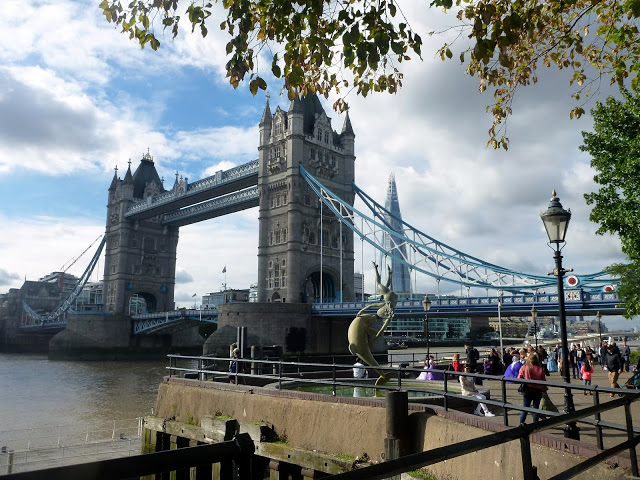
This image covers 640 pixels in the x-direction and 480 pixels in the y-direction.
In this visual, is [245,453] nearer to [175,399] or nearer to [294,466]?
[294,466]

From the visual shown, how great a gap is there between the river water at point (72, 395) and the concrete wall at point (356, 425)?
36.1ft

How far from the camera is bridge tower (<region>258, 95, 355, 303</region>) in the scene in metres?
50.8

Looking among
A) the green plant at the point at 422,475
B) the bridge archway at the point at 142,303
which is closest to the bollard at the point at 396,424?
the green plant at the point at 422,475

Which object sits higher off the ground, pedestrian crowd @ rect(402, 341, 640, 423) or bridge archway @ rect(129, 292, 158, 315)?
bridge archway @ rect(129, 292, 158, 315)

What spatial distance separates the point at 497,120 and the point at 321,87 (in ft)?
7.98

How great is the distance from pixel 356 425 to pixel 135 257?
72067 mm

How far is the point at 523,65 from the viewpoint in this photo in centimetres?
725

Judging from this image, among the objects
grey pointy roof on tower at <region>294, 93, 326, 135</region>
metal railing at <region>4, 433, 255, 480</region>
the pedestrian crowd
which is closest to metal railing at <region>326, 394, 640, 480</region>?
metal railing at <region>4, 433, 255, 480</region>

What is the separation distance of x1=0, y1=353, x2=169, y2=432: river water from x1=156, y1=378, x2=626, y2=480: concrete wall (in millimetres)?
11018

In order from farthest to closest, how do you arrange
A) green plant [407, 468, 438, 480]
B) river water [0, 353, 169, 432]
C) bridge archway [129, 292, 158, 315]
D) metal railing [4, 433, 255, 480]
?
bridge archway [129, 292, 158, 315], river water [0, 353, 169, 432], green plant [407, 468, 438, 480], metal railing [4, 433, 255, 480]

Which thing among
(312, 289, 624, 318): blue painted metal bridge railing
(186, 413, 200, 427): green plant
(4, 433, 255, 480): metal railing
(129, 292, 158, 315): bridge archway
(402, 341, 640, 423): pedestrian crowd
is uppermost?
(129, 292, 158, 315): bridge archway

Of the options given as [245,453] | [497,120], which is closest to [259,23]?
[497,120]

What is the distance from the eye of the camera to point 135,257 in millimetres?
75812

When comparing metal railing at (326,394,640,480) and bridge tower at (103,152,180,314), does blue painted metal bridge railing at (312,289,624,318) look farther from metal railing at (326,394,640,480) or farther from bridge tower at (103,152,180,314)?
bridge tower at (103,152,180,314)
